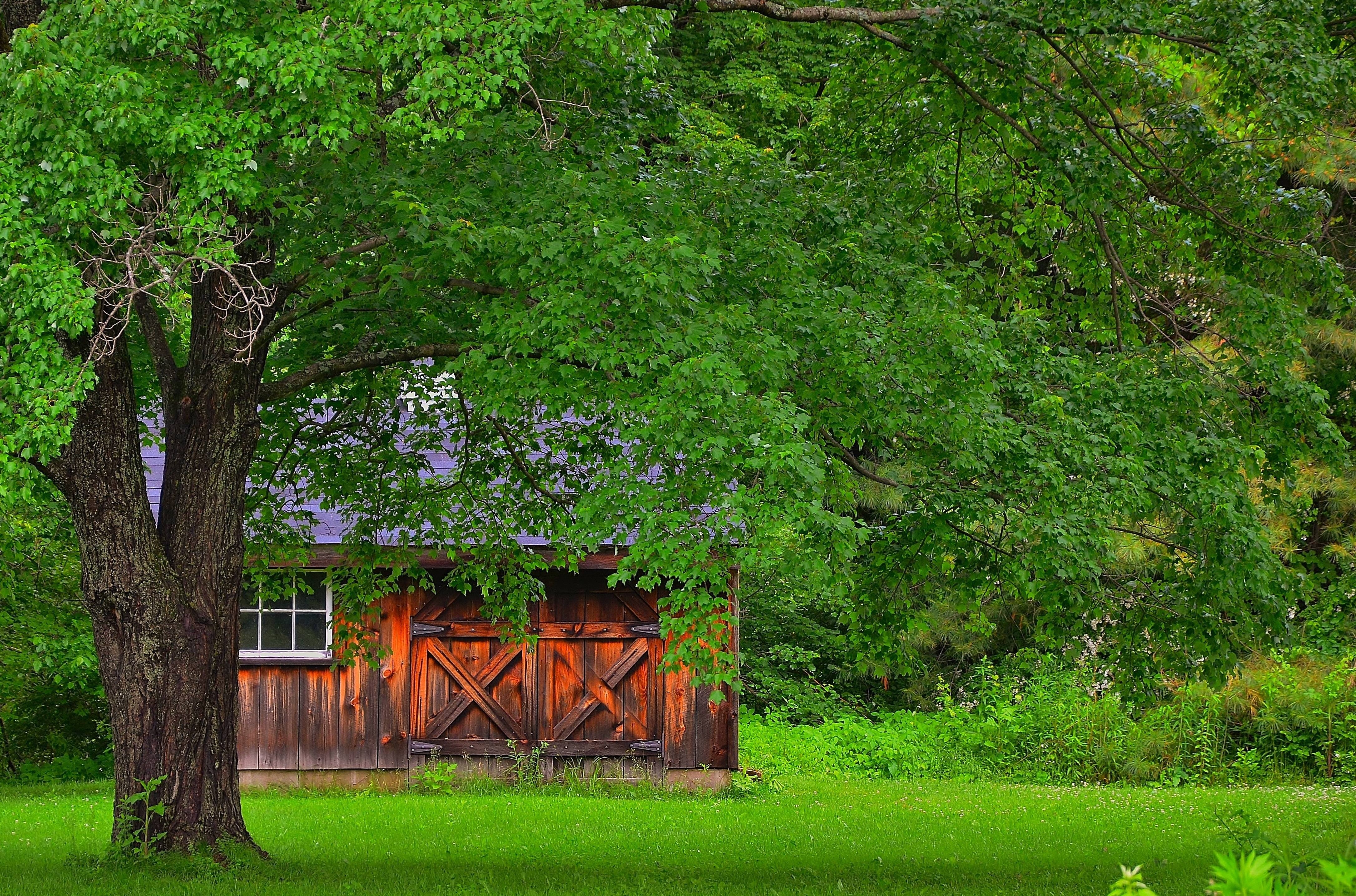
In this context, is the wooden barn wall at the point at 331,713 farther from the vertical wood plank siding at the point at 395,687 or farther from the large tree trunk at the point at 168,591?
the large tree trunk at the point at 168,591

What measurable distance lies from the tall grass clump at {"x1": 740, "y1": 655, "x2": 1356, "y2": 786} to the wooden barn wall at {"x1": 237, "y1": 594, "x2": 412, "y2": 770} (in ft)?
16.7

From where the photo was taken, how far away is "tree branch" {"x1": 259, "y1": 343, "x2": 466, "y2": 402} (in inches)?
368

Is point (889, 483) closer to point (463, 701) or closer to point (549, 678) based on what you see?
point (549, 678)

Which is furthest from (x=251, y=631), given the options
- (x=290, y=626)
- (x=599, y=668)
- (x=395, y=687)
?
(x=599, y=668)

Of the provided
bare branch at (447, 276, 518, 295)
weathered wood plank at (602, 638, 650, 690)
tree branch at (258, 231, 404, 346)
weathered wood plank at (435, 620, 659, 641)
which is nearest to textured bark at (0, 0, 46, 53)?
tree branch at (258, 231, 404, 346)

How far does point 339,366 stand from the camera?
9.56 meters

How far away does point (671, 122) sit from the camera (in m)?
10.7

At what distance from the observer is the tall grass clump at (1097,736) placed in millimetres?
17438


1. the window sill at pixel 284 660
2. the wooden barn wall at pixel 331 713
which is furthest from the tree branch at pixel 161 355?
the window sill at pixel 284 660

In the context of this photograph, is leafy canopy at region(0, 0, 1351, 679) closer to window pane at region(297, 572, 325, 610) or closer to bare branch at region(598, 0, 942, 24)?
bare branch at region(598, 0, 942, 24)

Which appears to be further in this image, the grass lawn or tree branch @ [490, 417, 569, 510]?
tree branch @ [490, 417, 569, 510]

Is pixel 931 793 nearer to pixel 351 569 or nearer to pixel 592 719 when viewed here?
pixel 592 719

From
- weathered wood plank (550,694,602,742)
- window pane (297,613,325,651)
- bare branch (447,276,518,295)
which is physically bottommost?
weathered wood plank (550,694,602,742)

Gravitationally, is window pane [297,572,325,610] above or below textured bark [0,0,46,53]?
below
